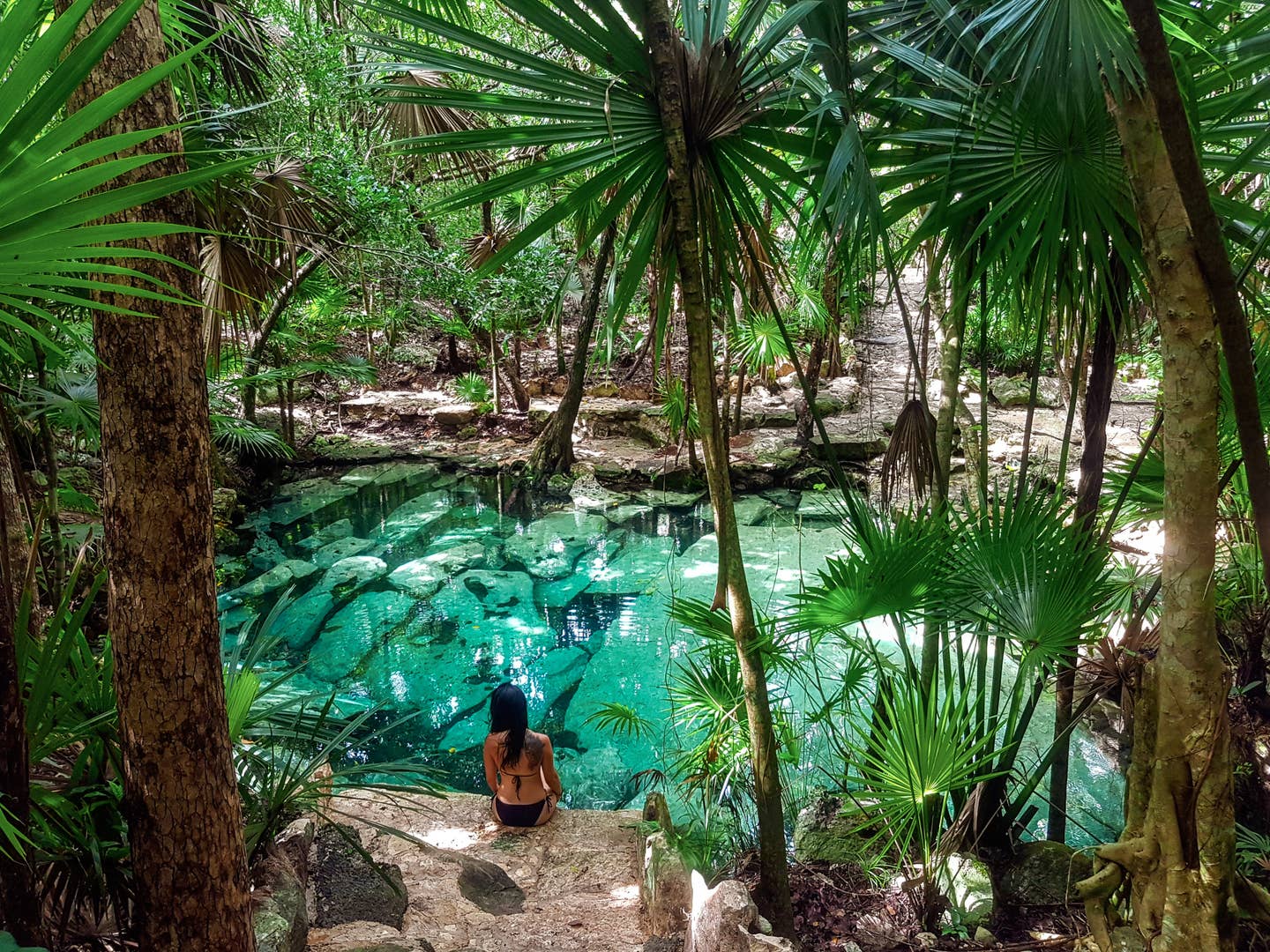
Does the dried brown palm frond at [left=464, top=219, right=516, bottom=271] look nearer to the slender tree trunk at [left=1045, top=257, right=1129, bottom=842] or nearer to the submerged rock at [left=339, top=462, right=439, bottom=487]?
the submerged rock at [left=339, top=462, right=439, bottom=487]

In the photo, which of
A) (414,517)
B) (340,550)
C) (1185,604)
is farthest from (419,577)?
(1185,604)

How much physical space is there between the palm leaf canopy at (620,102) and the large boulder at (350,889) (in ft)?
7.60

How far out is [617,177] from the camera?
2221mm

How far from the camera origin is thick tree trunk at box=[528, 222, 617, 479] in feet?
8.35

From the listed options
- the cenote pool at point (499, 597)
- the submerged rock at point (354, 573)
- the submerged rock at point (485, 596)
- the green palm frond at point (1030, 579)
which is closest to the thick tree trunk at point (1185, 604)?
the green palm frond at point (1030, 579)

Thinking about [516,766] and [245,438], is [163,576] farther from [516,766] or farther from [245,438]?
[245,438]

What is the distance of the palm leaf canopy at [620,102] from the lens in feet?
6.49

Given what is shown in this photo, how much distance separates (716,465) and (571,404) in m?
0.71

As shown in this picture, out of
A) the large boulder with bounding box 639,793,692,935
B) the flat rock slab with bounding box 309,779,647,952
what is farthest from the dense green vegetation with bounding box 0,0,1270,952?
Result: the flat rock slab with bounding box 309,779,647,952

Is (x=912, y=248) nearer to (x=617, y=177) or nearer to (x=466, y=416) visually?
(x=617, y=177)

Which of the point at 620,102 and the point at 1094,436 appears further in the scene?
the point at 1094,436

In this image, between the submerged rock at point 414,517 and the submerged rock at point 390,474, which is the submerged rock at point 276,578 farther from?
the submerged rock at point 390,474

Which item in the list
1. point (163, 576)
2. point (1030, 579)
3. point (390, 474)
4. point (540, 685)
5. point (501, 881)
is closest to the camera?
point (163, 576)

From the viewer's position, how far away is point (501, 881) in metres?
3.24
